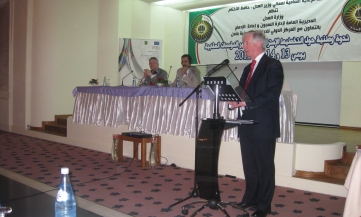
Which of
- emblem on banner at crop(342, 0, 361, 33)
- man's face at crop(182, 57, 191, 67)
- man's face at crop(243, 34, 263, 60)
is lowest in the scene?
man's face at crop(243, 34, 263, 60)

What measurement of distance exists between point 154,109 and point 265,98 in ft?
7.56

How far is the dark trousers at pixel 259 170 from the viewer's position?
285 cm

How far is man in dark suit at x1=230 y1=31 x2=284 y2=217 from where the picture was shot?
274 centimetres

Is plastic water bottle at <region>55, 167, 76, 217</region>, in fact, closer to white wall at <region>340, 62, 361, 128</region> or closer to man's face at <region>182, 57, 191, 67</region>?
man's face at <region>182, 57, 191, 67</region>

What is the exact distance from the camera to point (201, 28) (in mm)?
8688

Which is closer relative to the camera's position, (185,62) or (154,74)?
(185,62)

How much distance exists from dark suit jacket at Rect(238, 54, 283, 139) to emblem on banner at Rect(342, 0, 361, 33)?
4206mm

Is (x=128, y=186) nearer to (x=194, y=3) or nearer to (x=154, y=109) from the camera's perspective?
(x=154, y=109)

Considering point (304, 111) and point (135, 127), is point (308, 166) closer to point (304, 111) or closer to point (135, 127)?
point (135, 127)

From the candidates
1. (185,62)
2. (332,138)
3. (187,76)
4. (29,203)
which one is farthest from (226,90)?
(332,138)

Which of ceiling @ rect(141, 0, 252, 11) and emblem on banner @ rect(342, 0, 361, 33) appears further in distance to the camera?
ceiling @ rect(141, 0, 252, 11)

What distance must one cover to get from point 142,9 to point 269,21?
2.84m

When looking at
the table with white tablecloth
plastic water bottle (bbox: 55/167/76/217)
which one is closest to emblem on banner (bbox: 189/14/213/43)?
the table with white tablecloth

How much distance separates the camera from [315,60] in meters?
6.79
